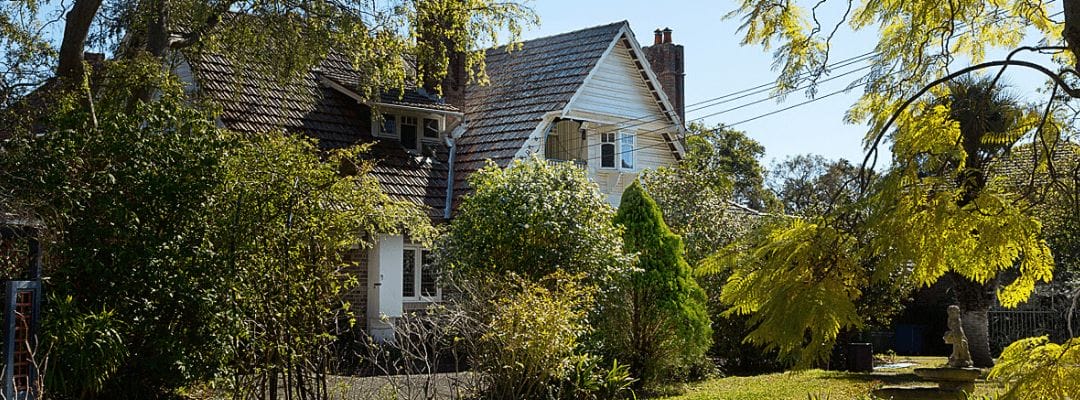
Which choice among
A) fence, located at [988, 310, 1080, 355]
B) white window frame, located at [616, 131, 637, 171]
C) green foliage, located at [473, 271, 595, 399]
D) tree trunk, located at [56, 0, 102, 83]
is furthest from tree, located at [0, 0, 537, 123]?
fence, located at [988, 310, 1080, 355]

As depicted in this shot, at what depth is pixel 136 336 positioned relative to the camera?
1163 cm

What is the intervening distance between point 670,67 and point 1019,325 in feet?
38.7

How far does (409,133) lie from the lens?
2497 centimetres

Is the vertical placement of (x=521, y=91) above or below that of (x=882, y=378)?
above

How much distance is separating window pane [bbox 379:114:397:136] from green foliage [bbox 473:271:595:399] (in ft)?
39.5

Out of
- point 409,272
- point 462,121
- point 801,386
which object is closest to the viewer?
point 801,386

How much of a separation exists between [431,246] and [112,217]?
302 inches

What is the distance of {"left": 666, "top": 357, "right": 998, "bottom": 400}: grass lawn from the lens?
50.8 feet

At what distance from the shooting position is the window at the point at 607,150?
2727 centimetres

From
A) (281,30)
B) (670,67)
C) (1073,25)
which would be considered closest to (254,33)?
(281,30)

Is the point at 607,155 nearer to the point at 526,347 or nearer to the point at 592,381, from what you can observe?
the point at 592,381

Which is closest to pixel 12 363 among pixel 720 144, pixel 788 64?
pixel 788 64

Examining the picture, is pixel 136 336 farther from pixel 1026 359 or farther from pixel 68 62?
pixel 1026 359

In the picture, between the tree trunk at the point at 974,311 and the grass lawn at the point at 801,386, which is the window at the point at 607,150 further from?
the grass lawn at the point at 801,386
